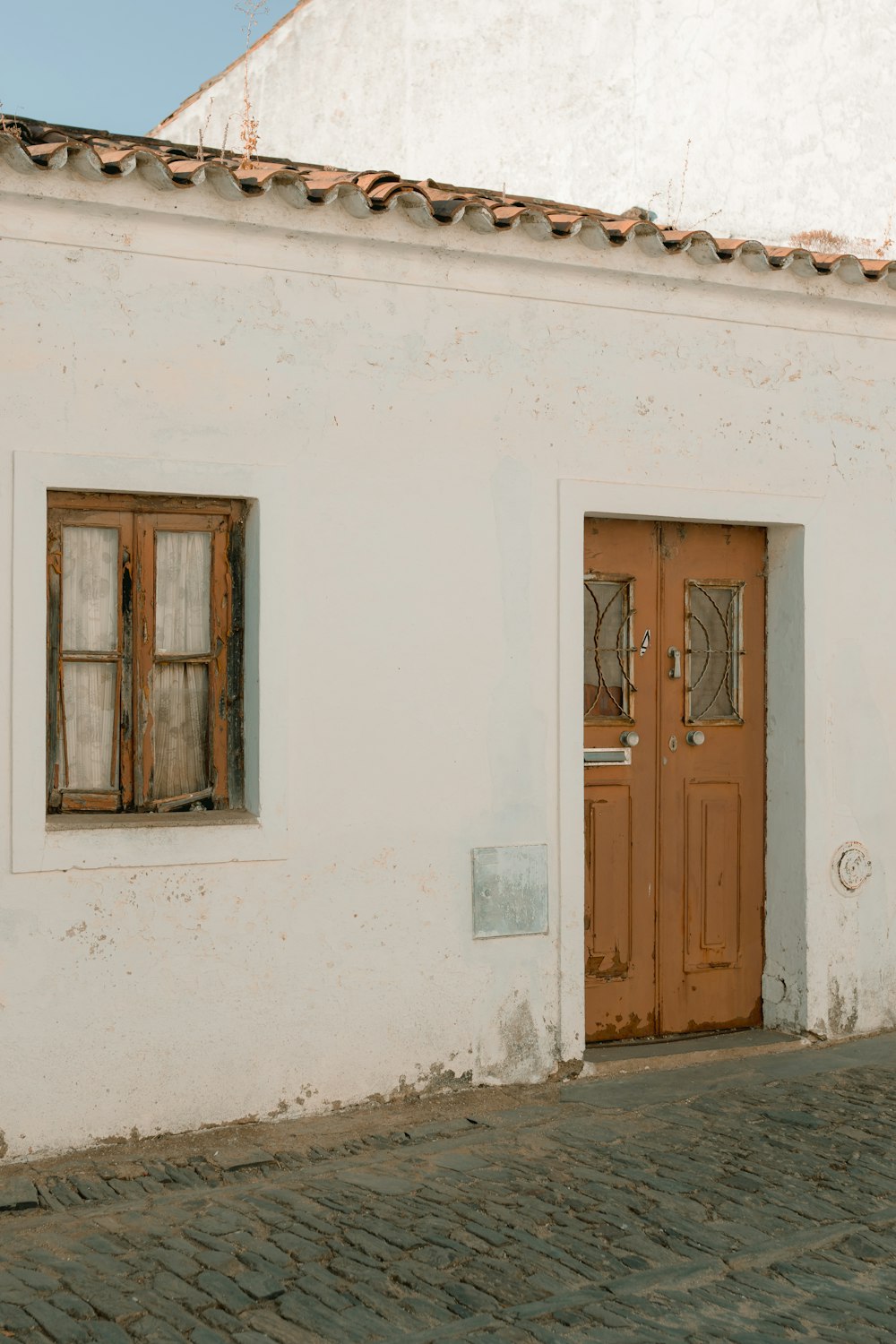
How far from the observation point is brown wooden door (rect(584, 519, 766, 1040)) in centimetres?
649

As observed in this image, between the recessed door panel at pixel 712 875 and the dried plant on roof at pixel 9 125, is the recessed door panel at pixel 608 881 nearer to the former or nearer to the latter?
the recessed door panel at pixel 712 875

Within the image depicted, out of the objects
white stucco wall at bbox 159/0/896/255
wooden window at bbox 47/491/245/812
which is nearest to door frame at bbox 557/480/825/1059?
wooden window at bbox 47/491/245/812

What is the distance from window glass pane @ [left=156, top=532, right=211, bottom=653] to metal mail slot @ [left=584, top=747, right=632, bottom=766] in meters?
1.83

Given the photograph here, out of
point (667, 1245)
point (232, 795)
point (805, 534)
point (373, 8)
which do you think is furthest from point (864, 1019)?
point (373, 8)

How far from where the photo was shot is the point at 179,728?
5.61 m

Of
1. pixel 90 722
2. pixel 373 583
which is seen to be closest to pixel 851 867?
pixel 373 583

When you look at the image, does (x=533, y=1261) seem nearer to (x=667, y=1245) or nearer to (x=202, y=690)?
(x=667, y=1245)

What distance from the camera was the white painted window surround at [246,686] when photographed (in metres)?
5.12

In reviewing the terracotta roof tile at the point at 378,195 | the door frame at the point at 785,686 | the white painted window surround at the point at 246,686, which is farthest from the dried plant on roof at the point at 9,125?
the door frame at the point at 785,686

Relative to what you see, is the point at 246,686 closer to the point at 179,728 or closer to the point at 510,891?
the point at 179,728

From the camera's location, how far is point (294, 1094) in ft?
18.2

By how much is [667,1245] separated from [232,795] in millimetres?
2311

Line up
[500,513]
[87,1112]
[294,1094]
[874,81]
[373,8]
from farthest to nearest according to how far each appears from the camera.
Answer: [373,8] < [874,81] < [500,513] < [294,1094] < [87,1112]

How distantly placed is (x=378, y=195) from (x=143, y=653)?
77.5 inches
